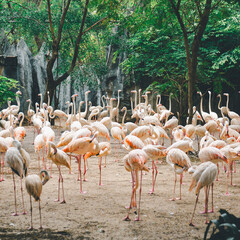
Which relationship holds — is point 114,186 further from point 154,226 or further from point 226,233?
point 226,233

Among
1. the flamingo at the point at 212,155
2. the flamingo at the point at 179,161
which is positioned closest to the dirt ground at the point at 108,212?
the flamingo at the point at 179,161

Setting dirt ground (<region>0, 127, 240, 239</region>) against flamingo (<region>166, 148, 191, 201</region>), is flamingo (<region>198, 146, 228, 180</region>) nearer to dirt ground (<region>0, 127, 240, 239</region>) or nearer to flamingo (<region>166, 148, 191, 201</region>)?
flamingo (<region>166, 148, 191, 201</region>)

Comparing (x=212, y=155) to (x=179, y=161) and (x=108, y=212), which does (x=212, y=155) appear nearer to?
(x=179, y=161)

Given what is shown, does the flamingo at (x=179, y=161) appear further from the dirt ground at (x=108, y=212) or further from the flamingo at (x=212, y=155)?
the dirt ground at (x=108, y=212)

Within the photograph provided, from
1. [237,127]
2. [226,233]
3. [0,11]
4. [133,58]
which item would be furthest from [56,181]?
[0,11]

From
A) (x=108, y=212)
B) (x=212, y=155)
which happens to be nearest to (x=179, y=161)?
(x=212, y=155)

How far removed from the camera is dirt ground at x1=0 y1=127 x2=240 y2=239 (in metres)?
3.22

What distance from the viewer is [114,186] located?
5168mm

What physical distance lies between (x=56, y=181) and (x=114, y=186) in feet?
3.56

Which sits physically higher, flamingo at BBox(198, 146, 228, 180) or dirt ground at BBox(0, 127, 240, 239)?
flamingo at BBox(198, 146, 228, 180)

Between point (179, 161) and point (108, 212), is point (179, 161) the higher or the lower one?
the higher one

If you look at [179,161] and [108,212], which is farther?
[179,161]

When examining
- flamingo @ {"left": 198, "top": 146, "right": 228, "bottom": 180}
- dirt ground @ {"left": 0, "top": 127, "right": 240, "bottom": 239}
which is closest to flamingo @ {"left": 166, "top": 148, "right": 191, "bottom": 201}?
flamingo @ {"left": 198, "top": 146, "right": 228, "bottom": 180}

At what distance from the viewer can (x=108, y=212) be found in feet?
12.7
